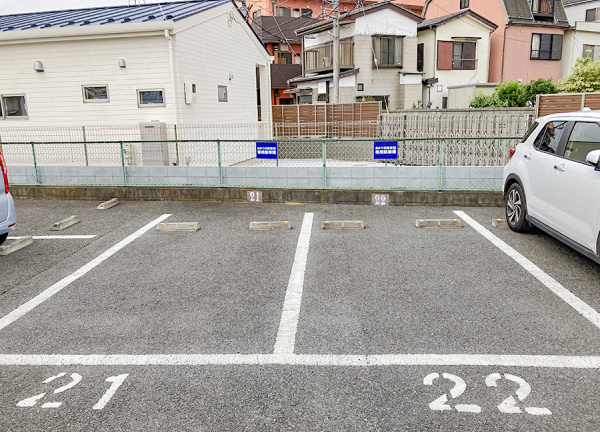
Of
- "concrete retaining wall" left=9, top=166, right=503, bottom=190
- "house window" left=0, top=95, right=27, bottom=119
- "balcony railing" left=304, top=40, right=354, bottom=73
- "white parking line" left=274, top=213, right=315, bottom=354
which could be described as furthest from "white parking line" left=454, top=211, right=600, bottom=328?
"balcony railing" left=304, top=40, right=354, bottom=73

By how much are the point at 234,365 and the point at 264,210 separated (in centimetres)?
556

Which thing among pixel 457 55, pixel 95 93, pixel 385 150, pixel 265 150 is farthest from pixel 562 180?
pixel 457 55

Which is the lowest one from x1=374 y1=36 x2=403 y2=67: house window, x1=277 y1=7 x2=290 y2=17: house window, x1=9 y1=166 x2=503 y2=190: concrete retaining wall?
x1=9 y1=166 x2=503 y2=190: concrete retaining wall

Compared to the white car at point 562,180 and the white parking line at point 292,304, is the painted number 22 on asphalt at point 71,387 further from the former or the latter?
the white car at point 562,180

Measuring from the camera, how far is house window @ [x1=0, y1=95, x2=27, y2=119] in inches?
512

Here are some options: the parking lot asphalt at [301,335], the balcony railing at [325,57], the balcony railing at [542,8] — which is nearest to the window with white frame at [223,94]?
the parking lot asphalt at [301,335]

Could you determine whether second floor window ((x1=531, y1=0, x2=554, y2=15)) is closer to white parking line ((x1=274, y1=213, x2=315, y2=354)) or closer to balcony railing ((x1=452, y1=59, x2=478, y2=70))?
balcony railing ((x1=452, y1=59, x2=478, y2=70))

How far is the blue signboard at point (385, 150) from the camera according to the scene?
878 centimetres

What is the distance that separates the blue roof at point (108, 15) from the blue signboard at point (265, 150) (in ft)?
15.8

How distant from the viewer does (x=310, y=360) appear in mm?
3371

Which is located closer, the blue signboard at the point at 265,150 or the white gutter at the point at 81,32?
the blue signboard at the point at 265,150

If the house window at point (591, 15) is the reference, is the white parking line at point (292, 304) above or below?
below

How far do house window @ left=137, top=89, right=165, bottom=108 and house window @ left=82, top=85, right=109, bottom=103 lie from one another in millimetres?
993

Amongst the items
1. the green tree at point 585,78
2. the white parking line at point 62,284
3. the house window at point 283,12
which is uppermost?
the house window at point 283,12
